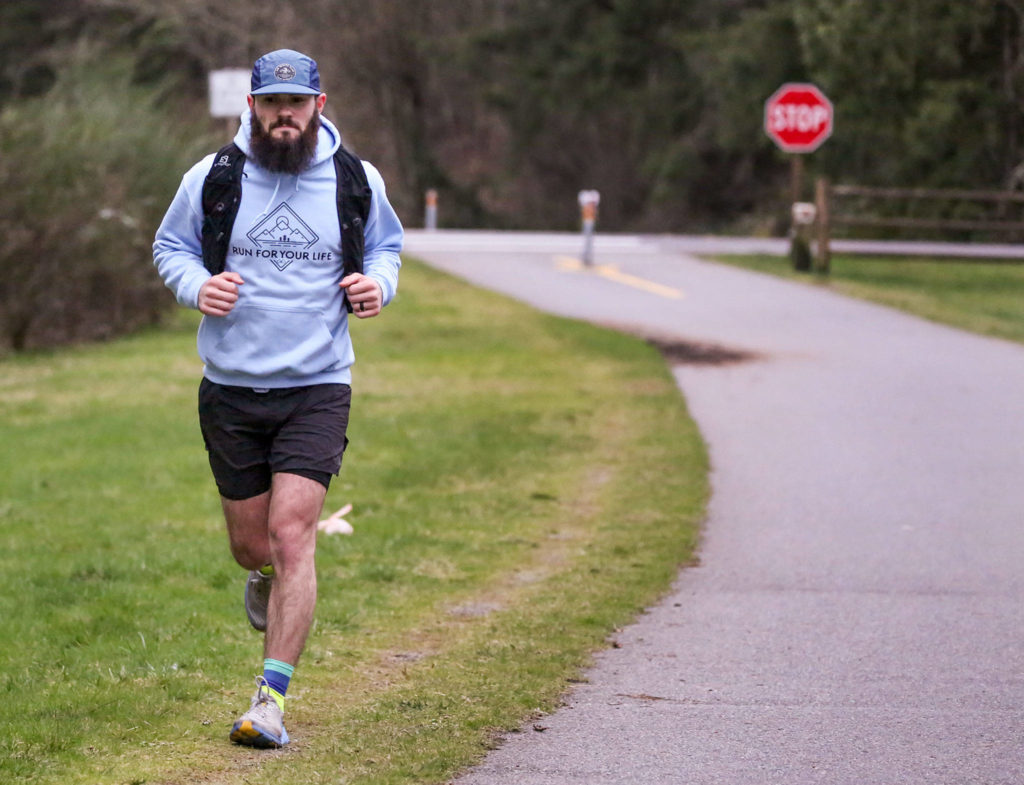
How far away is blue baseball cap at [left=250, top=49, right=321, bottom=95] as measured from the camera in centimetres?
530

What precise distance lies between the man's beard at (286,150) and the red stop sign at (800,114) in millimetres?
30167

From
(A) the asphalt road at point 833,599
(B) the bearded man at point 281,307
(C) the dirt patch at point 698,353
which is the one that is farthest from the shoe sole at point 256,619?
(C) the dirt patch at point 698,353

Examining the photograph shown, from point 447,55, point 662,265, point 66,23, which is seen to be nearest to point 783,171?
point 447,55

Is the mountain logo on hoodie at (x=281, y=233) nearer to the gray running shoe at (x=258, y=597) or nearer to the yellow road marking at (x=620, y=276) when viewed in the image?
the gray running shoe at (x=258, y=597)

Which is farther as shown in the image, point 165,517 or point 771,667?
point 165,517

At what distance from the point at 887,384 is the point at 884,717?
932 centimetres

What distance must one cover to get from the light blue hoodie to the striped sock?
85 centimetres

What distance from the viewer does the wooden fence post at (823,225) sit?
86.6 feet

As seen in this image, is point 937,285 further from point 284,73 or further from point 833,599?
point 284,73

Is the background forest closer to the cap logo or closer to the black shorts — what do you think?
the black shorts

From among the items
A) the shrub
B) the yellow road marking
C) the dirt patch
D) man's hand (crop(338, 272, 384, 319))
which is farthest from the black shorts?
the yellow road marking

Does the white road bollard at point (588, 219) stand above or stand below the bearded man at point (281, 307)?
below

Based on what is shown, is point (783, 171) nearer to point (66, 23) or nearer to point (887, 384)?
point (66, 23)

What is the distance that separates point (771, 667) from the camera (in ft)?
21.1
